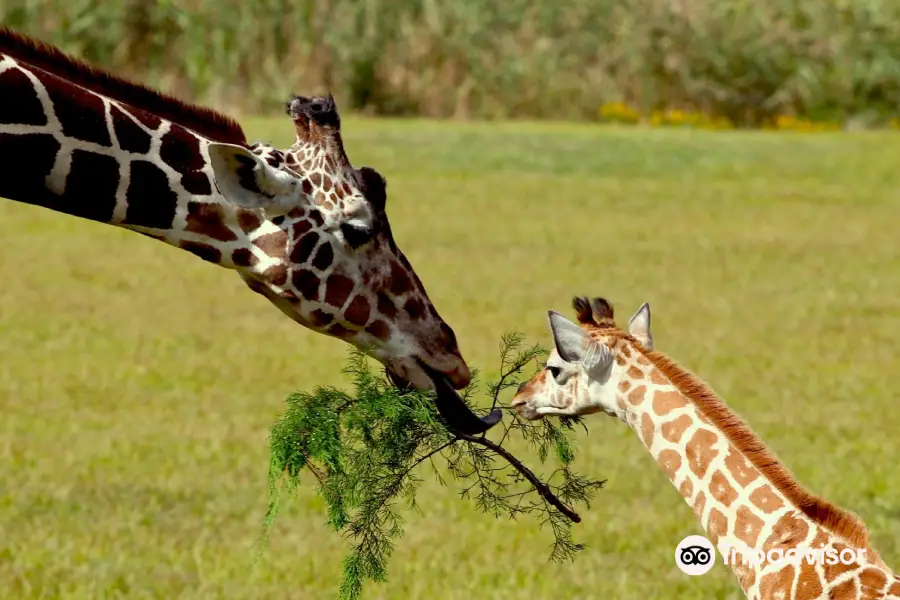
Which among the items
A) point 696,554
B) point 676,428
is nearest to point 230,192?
point 676,428

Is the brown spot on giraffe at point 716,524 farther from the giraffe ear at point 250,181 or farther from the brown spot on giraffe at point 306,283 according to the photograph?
the giraffe ear at point 250,181

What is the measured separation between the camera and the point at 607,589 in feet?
22.7

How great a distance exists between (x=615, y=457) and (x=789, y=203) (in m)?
11.0

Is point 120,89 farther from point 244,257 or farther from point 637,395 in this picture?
point 637,395

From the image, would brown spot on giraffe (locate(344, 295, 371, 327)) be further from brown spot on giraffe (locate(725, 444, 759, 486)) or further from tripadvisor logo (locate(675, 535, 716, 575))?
tripadvisor logo (locate(675, 535, 716, 575))

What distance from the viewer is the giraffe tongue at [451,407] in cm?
527

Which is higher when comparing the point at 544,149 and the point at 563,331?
the point at 563,331

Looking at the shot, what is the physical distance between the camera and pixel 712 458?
17.1 ft

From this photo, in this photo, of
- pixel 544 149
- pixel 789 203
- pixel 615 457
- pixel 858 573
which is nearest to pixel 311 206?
pixel 858 573

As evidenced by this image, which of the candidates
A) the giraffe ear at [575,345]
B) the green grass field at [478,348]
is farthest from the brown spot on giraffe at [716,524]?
the green grass field at [478,348]

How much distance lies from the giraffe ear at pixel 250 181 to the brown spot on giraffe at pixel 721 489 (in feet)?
4.79

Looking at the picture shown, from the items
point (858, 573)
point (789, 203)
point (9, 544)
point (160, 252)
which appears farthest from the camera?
point (789, 203)

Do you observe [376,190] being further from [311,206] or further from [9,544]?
[9,544]

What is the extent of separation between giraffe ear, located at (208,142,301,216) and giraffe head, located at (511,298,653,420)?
84 cm
